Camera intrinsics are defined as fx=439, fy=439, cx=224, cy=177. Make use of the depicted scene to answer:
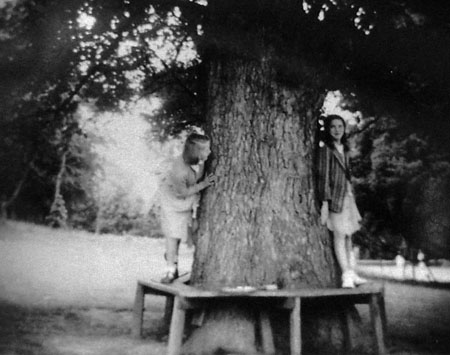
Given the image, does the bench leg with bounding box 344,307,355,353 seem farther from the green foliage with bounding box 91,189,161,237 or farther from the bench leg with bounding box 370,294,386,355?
the green foliage with bounding box 91,189,161,237

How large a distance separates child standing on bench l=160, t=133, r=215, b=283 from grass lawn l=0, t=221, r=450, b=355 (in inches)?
41.0

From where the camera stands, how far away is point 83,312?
241 inches

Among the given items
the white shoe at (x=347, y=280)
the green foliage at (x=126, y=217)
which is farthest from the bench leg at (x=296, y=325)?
the green foliage at (x=126, y=217)

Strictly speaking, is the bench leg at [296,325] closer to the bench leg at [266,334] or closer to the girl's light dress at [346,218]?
the bench leg at [266,334]

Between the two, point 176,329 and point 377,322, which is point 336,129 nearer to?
point 377,322

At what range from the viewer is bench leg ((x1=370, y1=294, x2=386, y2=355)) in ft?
14.2

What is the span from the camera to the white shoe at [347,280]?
434cm

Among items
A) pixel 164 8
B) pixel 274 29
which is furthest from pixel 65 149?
pixel 274 29

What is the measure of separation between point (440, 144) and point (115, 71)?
5485 mm

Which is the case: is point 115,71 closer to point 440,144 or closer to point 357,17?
point 357,17

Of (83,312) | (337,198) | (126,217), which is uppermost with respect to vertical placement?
(126,217)

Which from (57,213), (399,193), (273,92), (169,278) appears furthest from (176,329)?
(57,213)

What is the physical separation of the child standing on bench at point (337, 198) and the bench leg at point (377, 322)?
0.30 meters

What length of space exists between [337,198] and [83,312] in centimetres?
386
